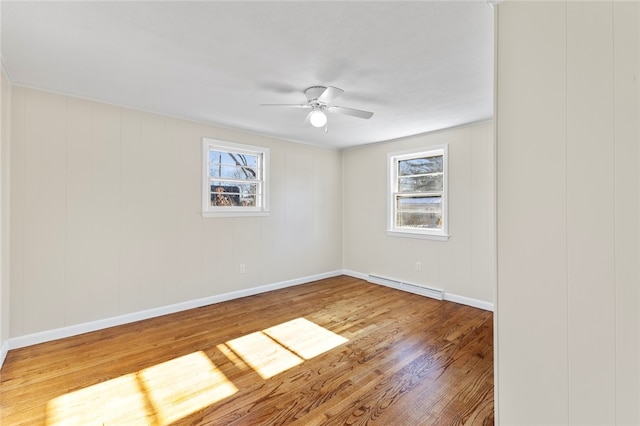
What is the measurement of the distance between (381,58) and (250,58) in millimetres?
986

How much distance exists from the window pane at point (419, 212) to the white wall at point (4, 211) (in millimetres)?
4705

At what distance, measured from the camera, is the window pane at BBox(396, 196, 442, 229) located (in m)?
4.35

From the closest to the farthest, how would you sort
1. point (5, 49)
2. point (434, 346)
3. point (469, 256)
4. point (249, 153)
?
point (5, 49)
point (434, 346)
point (469, 256)
point (249, 153)

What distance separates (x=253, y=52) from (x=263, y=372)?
Result: 246 cm

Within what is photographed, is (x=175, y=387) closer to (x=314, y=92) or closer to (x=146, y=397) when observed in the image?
(x=146, y=397)

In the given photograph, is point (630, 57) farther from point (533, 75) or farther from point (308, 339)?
point (308, 339)

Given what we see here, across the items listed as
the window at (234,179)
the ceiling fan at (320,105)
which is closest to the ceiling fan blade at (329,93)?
the ceiling fan at (320,105)

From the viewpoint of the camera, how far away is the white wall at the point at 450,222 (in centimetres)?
377

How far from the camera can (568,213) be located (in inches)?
49.9

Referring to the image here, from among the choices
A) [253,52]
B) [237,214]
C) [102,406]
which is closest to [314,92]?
[253,52]

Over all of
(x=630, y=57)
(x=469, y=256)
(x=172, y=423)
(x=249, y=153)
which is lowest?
(x=172, y=423)

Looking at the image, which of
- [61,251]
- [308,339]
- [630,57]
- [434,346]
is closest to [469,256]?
[434,346]

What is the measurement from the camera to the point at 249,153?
4363mm

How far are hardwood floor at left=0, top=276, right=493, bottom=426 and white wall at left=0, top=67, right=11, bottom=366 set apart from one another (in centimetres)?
31
